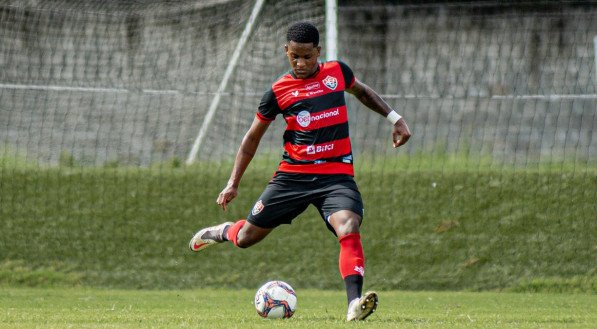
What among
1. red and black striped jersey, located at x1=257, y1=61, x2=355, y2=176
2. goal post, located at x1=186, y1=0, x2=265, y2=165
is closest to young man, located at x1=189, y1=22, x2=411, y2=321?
red and black striped jersey, located at x1=257, y1=61, x2=355, y2=176

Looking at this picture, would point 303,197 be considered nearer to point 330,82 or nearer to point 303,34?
point 330,82

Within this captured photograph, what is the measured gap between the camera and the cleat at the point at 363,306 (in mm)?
7590

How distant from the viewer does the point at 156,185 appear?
1589 centimetres

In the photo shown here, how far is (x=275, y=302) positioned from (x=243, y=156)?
1.32 m

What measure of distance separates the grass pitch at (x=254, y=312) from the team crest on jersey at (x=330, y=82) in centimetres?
178

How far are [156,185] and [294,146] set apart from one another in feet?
24.4

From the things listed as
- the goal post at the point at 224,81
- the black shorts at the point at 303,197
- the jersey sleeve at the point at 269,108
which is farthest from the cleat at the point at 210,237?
the goal post at the point at 224,81

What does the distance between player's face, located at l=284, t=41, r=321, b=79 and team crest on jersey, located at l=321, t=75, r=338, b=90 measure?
16 cm

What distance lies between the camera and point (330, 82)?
869cm

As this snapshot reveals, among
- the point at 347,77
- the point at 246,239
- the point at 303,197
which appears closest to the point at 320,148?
the point at 303,197

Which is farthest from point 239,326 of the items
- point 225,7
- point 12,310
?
→ point 225,7

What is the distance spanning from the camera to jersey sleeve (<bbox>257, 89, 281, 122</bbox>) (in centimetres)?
873

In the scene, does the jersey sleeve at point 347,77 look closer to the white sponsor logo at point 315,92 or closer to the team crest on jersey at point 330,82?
the team crest on jersey at point 330,82

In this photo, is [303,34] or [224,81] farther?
[224,81]
